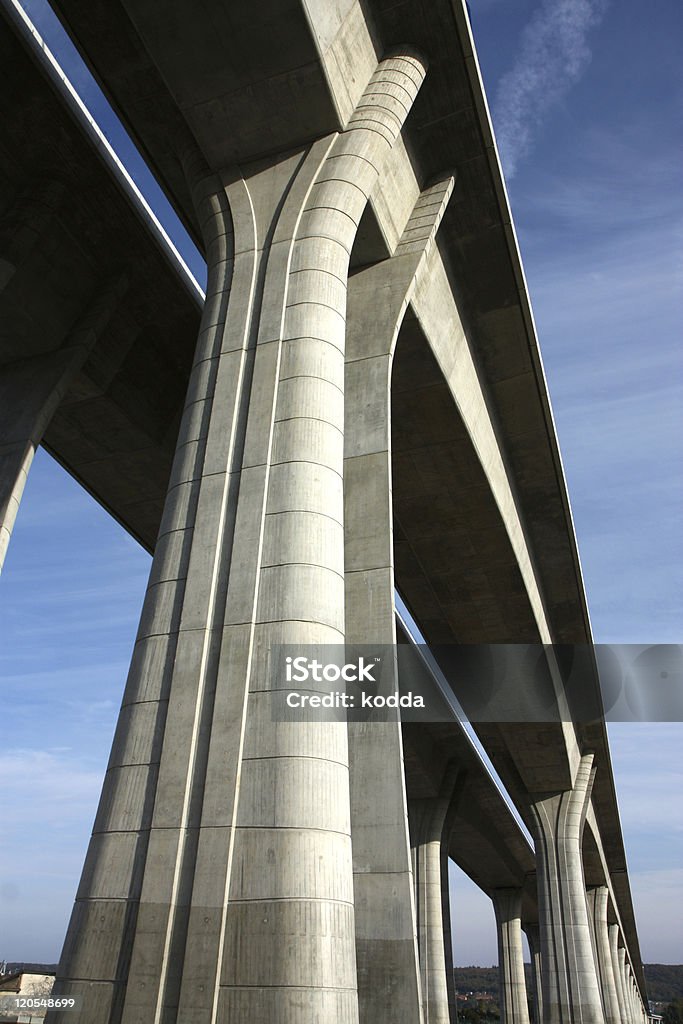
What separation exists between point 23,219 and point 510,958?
2080 inches

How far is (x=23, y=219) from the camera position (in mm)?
14031

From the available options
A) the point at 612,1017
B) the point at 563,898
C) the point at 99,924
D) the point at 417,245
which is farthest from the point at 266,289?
the point at 612,1017

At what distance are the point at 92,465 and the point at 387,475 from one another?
34.5 feet

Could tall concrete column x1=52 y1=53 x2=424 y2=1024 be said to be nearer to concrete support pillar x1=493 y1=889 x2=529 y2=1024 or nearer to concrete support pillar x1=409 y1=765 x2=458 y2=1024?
concrete support pillar x1=409 y1=765 x2=458 y2=1024

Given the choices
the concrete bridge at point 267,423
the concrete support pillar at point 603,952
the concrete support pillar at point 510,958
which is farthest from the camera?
the concrete support pillar at point 510,958

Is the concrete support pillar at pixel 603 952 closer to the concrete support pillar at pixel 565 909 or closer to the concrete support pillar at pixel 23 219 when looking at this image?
the concrete support pillar at pixel 565 909

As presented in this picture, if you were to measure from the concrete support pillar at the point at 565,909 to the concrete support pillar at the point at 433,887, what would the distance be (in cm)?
Answer: 495

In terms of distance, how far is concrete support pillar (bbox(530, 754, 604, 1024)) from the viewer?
2700 centimetres

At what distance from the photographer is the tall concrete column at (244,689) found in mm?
6438

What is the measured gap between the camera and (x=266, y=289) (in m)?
10.2

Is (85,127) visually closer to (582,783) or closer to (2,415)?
(2,415)

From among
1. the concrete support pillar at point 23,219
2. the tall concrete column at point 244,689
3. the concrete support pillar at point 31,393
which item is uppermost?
the concrete support pillar at point 23,219

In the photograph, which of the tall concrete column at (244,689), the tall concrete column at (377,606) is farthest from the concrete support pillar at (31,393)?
the tall concrete column at (377,606)
